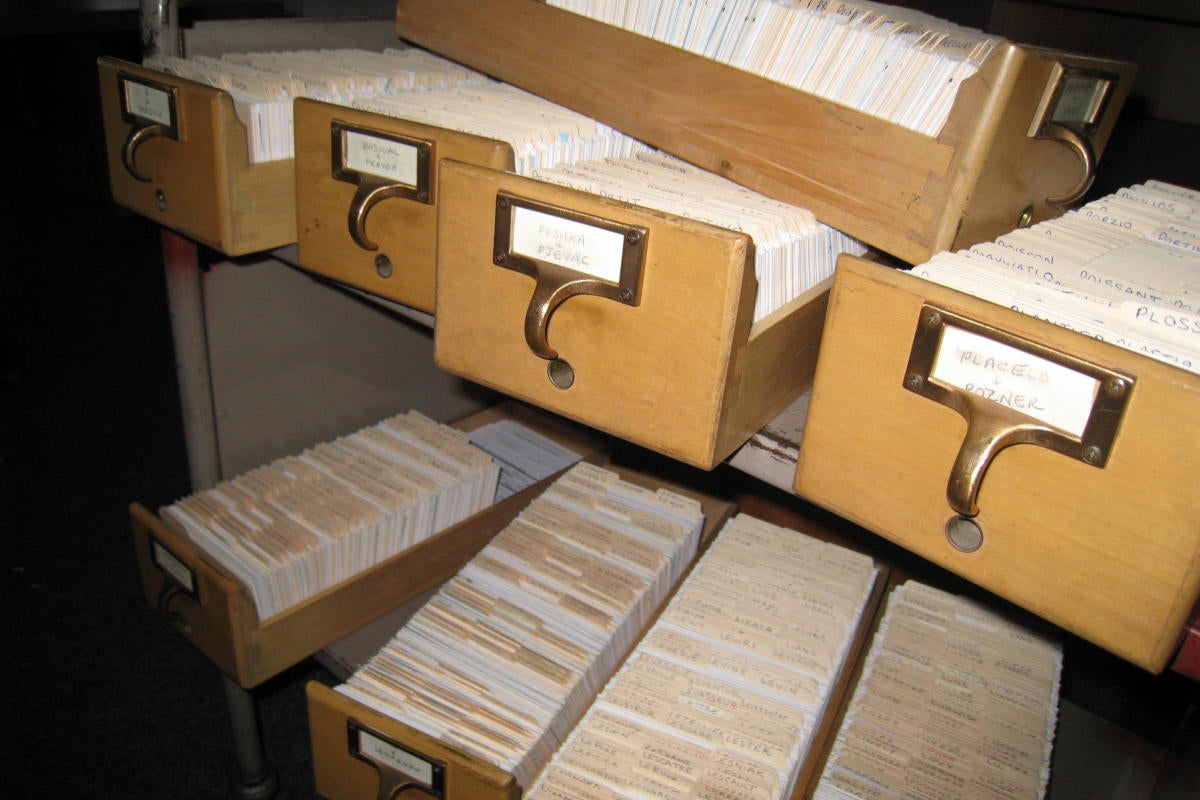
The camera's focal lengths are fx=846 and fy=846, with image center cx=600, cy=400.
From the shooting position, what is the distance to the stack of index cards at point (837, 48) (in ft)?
2.30

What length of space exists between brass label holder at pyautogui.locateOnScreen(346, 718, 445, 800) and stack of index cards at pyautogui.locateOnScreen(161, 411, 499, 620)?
0.28 m

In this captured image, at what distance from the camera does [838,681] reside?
37.5 inches

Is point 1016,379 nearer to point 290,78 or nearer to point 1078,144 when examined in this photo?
point 1078,144

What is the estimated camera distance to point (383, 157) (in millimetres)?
865

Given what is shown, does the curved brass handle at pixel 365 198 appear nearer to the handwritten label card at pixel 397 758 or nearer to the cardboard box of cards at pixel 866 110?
the cardboard box of cards at pixel 866 110

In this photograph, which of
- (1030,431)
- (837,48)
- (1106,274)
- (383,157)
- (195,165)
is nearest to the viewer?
(1030,431)

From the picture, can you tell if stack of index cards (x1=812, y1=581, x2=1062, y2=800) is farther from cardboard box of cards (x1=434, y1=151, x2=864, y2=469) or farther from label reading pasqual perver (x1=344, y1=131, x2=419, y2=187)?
label reading pasqual perver (x1=344, y1=131, x2=419, y2=187)

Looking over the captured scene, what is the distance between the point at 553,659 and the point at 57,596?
158cm

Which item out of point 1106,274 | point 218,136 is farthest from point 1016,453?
point 218,136

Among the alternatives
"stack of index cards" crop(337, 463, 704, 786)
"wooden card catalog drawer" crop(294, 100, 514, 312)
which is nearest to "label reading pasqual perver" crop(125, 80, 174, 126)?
"wooden card catalog drawer" crop(294, 100, 514, 312)

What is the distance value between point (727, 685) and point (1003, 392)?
492 millimetres

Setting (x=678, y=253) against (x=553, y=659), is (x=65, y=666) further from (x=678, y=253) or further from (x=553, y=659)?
(x=678, y=253)

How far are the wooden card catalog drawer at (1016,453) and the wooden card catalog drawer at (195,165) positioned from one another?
71cm

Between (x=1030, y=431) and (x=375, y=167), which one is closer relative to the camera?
(x=1030, y=431)
